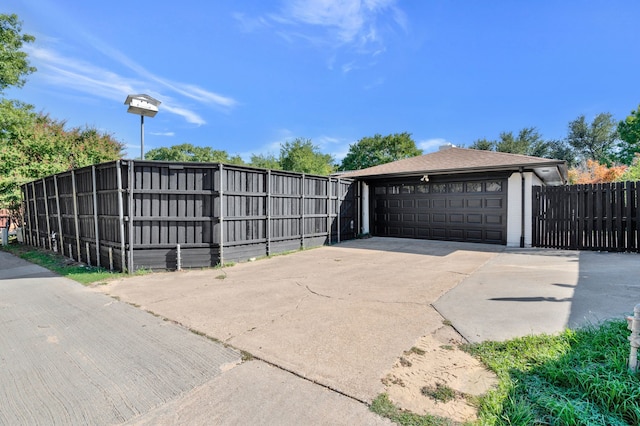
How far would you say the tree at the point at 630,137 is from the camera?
59.1ft

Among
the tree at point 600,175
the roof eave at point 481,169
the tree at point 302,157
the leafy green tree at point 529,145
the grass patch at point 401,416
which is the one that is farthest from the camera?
the leafy green tree at point 529,145

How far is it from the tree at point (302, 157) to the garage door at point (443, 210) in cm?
1205

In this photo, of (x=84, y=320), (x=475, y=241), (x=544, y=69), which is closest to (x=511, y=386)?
(x=84, y=320)

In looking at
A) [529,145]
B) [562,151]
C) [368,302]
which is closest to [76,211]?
[368,302]

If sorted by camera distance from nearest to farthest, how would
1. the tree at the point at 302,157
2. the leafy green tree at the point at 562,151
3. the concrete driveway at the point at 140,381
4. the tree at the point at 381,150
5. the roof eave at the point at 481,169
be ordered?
the concrete driveway at the point at 140,381 → the roof eave at the point at 481,169 → the tree at the point at 302,157 → the leafy green tree at the point at 562,151 → the tree at the point at 381,150

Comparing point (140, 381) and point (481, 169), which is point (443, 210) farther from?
point (140, 381)

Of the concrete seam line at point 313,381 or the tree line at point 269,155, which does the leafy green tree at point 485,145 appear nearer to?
the tree line at point 269,155

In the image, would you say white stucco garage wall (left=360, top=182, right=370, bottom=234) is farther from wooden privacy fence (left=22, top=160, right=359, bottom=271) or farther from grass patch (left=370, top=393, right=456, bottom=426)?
grass patch (left=370, top=393, right=456, bottom=426)

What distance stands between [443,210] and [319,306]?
8348 mm

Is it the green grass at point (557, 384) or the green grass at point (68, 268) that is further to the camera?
the green grass at point (68, 268)

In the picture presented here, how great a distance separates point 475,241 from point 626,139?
19.1 m

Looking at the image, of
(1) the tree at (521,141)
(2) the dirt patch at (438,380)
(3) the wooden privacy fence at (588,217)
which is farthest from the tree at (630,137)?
(2) the dirt patch at (438,380)

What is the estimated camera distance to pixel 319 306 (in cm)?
397

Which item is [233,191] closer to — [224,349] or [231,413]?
[224,349]
